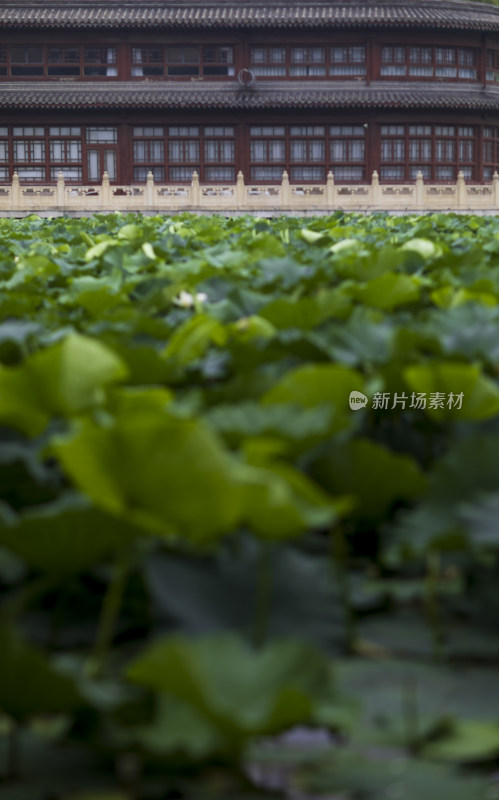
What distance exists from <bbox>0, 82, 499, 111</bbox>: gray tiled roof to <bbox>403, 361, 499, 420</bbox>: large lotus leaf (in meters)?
23.5

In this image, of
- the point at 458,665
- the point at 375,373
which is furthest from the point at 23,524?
the point at 375,373

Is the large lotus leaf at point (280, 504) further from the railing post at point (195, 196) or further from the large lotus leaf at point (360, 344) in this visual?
the railing post at point (195, 196)

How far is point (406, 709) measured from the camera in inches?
25.8

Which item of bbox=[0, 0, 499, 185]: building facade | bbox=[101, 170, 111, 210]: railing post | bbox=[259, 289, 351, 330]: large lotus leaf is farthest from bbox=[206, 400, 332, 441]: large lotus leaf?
bbox=[0, 0, 499, 185]: building facade

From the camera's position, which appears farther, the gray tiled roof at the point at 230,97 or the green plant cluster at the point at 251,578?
the gray tiled roof at the point at 230,97

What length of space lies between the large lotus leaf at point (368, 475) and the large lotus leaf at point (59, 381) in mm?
212

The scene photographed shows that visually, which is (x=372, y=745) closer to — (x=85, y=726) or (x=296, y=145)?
(x=85, y=726)

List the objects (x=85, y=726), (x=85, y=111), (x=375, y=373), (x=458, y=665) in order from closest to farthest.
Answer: (x=85, y=726)
(x=458, y=665)
(x=375, y=373)
(x=85, y=111)

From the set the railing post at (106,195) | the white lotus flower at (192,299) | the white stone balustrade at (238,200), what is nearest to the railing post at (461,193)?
the white stone balustrade at (238,200)

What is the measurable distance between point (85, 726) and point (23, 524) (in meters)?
0.13

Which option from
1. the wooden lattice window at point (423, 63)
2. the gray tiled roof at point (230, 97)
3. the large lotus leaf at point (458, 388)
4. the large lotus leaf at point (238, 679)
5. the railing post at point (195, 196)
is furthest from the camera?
the wooden lattice window at point (423, 63)

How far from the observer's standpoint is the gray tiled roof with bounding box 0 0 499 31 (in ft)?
78.9

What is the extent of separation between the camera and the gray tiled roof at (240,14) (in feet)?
78.9

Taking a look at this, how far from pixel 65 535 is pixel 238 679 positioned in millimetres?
159
